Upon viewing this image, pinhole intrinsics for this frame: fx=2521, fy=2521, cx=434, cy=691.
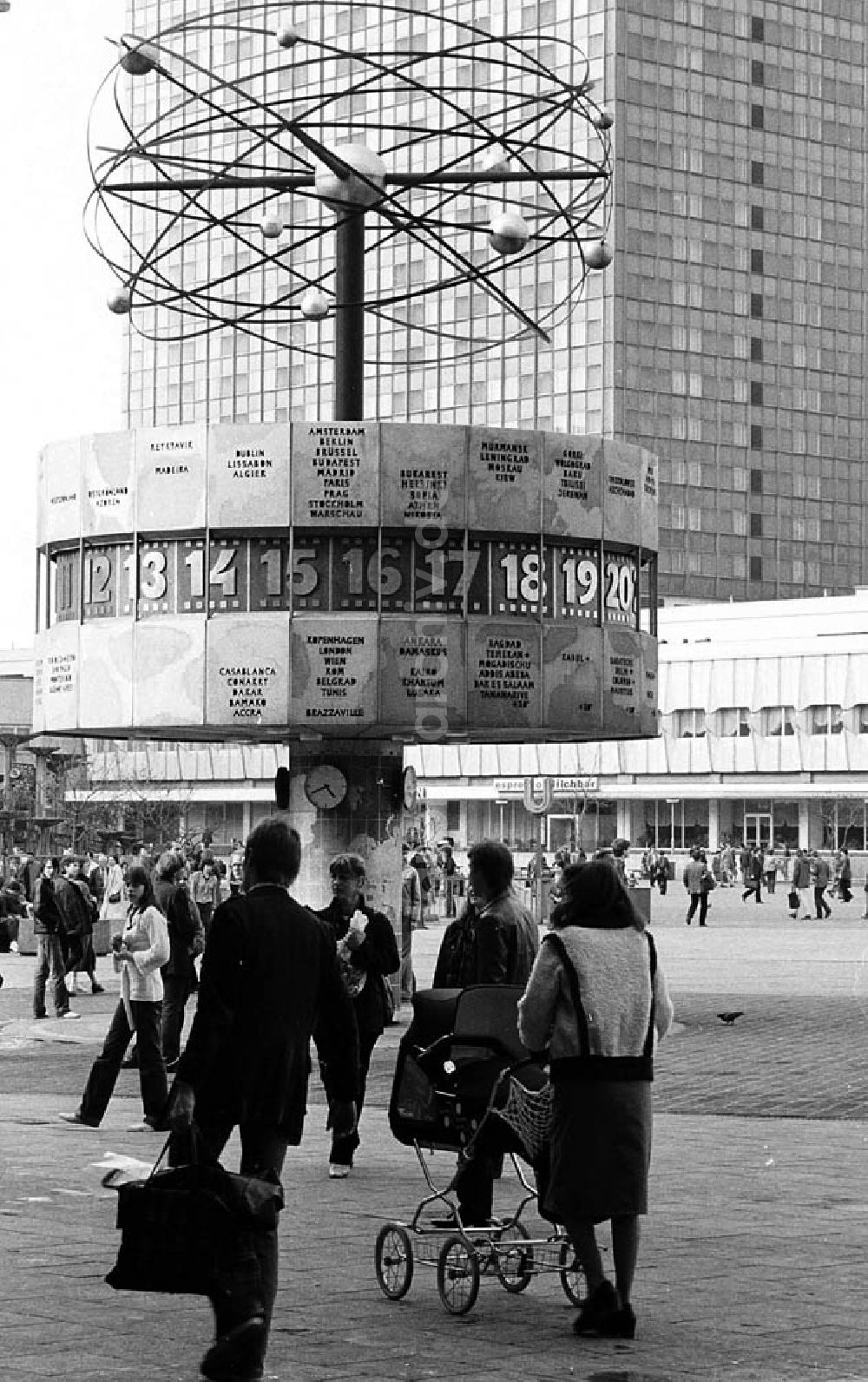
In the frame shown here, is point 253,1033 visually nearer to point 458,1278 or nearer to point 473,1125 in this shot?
point 458,1278

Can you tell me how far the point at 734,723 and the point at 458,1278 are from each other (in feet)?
354

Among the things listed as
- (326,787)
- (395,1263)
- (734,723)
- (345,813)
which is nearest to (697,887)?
(345,813)

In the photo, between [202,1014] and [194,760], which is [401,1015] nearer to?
[202,1014]

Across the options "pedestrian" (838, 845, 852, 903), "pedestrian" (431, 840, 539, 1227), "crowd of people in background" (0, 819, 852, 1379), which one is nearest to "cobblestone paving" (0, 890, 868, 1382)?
"crowd of people in background" (0, 819, 852, 1379)

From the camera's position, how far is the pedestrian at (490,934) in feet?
38.8

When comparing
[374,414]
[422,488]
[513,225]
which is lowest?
[422,488]

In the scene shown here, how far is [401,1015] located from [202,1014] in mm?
18195

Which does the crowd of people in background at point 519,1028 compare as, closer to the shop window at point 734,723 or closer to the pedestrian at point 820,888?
the pedestrian at point 820,888

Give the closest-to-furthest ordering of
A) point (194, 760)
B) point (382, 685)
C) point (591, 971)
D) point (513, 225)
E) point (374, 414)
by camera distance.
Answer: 1. point (591, 971)
2. point (513, 225)
3. point (382, 685)
4. point (194, 760)
5. point (374, 414)

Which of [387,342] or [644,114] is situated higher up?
[644,114]

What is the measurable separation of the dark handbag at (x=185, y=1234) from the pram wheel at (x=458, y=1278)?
1.76 m

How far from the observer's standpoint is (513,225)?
22.5 m

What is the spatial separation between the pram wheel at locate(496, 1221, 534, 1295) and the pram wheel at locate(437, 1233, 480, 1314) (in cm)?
19

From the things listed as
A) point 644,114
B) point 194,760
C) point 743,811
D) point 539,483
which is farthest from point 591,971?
point 644,114
